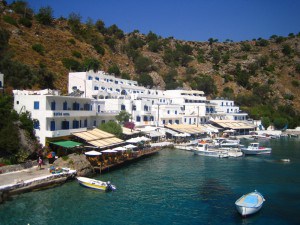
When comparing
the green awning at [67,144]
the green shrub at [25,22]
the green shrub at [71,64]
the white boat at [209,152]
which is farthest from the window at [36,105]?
the green shrub at [25,22]

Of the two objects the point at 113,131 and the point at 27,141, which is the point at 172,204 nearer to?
the point at 27,141

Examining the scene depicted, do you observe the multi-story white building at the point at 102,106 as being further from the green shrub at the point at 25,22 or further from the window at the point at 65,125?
the green shrub at the point at 25,22

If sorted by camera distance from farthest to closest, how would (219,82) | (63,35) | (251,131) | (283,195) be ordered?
(219,82)
(63,35)
(251,131)
(283,195)

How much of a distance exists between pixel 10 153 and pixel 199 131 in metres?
49.8

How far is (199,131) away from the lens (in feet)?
252

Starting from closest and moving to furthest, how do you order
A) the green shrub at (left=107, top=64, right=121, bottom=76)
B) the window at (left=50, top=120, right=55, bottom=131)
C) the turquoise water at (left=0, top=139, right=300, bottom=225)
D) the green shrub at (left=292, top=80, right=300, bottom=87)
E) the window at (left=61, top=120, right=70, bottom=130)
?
the turquoise water at (left=0, top=139, right=300, bottom=225), the window at (left=50, top=120, right=55, bottom=131), the window at (left=61, top=120, right=70, bottom=130), the green shrub at (left=107, top=64, right=121, bottom=76), the green shrub at (left=292, top=80, right=300, bottom=87)

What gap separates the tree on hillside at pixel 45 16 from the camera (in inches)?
4306

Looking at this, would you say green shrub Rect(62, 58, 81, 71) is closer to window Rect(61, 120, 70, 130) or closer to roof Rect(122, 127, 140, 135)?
roof Rect(122, 127, 140, 135)

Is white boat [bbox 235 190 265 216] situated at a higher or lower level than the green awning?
lower

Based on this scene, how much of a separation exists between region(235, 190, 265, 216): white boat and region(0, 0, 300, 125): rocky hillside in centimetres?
4919

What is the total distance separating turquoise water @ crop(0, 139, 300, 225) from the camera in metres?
25.5

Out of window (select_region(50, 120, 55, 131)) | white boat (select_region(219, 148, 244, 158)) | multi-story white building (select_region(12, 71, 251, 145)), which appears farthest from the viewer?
white boat (select_region(219, 148, 244, 158))

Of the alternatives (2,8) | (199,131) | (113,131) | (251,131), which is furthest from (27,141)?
(2,8)

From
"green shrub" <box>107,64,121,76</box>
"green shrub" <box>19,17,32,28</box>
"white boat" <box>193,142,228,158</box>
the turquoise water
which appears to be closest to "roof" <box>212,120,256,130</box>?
"white boat" <box>193,142,228,158</box>
